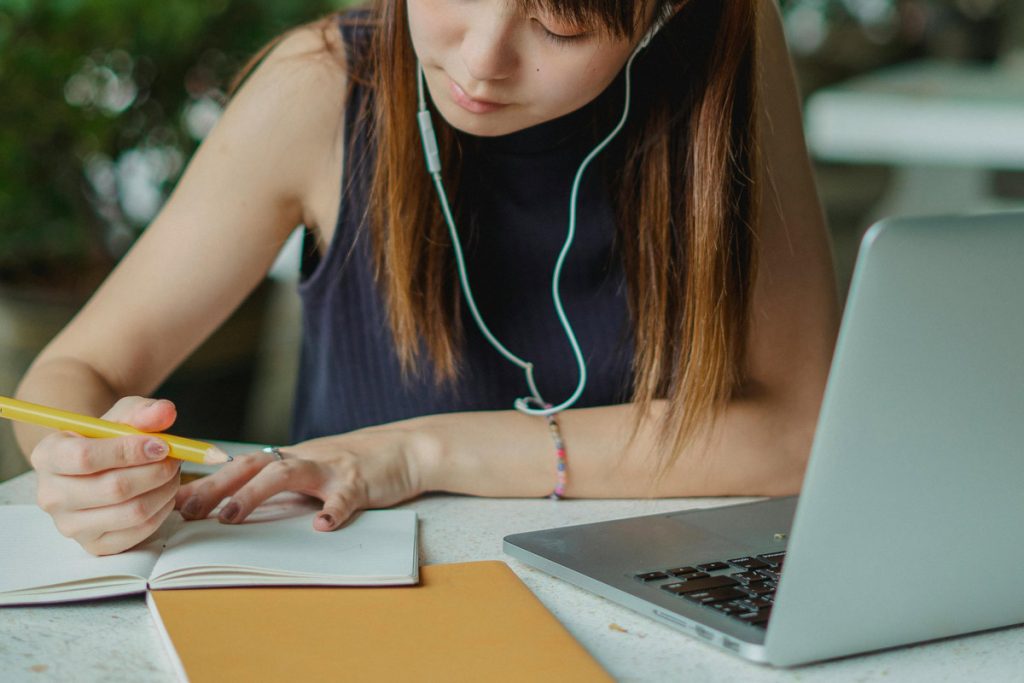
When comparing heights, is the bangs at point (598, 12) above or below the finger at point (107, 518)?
above

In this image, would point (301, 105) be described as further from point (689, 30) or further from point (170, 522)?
point (170, 522)

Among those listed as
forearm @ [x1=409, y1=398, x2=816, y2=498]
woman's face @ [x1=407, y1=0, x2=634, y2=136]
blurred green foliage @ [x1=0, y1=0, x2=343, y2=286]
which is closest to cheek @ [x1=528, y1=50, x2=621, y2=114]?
woman's face @ [x1=407, y1=0, x2=634, y2=136]

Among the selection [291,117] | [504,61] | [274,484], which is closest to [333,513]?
[274,484]

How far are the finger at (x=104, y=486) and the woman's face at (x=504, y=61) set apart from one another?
1.22 ft

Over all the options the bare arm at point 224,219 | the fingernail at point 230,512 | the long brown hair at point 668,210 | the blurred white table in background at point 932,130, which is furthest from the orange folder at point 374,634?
the blurred white table in background at point 932,130

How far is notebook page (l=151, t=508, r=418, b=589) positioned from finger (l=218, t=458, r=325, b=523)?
0.04 feet

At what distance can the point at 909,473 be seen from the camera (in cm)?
55

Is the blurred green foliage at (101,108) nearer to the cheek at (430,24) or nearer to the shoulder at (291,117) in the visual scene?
the shoulder at (291,117)

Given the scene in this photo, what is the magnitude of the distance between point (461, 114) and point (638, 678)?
18.9 inches

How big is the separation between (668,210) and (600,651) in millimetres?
529

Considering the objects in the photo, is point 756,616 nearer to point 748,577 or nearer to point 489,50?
point 748,577

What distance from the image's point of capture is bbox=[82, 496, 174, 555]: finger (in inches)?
27.6

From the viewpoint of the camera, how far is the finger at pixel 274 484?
0.79 metres

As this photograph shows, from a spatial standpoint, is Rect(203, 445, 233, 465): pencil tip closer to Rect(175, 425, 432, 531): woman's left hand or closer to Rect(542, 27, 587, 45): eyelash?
Rect(175, 425, 432, 531): woman's left hand
